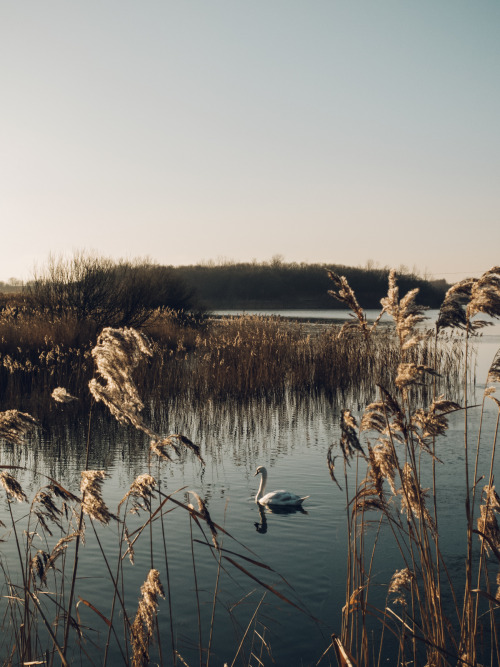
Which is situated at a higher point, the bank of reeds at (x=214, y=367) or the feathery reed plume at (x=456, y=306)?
the feathery reed plume at (x=456, y=306)

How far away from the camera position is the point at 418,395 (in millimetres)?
11633

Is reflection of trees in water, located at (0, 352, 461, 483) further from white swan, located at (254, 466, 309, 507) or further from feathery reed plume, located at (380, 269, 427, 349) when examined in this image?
feathery reed plume, located at (380, 269, 427, 349)

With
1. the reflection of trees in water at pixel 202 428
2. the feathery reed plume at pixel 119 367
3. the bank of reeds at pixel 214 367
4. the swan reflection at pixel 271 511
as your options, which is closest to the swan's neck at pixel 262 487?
the swan reflection at pixel 271 511

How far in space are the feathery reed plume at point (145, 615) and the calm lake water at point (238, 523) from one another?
148mm

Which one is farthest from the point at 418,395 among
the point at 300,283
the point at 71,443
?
the point at 300,283

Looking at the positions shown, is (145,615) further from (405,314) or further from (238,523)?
(238,523)

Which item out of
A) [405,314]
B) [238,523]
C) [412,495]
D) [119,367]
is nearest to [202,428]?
[238,523]

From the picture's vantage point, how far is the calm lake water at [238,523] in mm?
3809

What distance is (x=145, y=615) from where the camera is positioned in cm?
209

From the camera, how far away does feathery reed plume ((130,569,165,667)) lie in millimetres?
2076

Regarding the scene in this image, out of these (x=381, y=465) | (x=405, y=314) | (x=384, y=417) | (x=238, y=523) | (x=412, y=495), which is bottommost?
(x=238, y=523)

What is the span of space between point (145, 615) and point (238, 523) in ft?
11.7

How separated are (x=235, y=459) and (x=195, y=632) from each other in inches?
152

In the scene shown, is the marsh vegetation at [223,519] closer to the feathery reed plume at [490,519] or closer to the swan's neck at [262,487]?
the feathery reed plume at [490,519]
